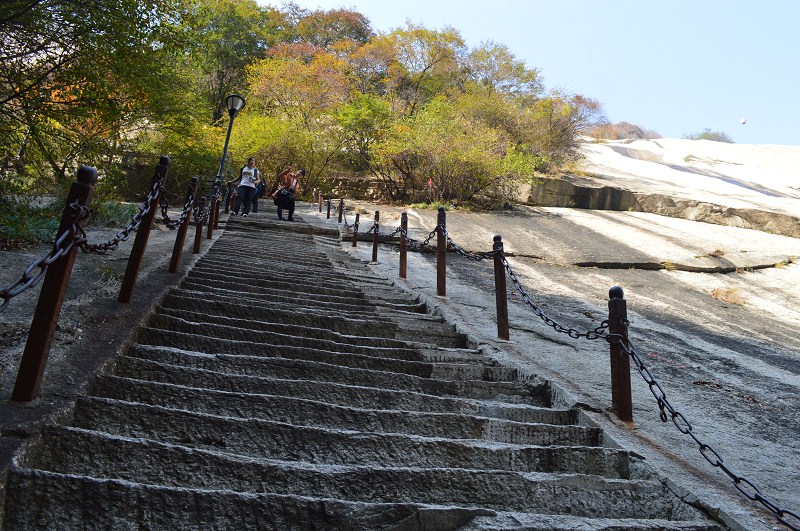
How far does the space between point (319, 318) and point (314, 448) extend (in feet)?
8.17

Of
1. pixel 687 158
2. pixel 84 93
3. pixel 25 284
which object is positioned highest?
pixel 687 158

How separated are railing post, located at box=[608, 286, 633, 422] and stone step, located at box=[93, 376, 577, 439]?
1063mm

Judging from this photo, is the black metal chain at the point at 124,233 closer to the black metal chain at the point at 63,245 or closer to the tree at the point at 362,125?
the black metal chain at the point at 63,245

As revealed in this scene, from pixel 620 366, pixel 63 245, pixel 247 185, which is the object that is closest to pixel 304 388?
pixel 63 245

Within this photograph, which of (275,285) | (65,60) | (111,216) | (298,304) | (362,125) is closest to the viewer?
(298,304)

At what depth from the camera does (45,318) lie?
2.68m

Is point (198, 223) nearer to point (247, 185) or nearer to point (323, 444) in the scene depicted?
point (323, 444)

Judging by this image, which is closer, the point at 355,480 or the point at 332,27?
the point at 355,480

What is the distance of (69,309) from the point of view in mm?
3969

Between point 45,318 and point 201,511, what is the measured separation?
1.22 metres

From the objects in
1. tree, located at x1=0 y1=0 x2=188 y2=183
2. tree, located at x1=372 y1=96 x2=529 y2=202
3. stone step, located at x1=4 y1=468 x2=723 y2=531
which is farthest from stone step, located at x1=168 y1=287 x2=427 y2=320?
tree, located at x1=372 y1=96 x2=529 y2=202

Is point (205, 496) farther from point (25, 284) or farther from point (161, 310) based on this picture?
point (161, 310)

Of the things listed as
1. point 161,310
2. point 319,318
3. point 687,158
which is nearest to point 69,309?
point 161,310

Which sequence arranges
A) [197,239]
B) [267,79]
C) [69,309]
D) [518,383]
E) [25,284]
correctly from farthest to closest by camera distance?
[267,79]
[197,239]
[518,383]
[69,309]
[25,284]
